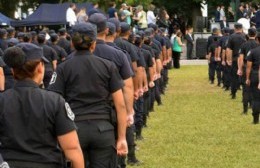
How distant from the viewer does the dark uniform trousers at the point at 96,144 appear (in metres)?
9.02

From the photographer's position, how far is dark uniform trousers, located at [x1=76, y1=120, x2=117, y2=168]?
29.6 ft

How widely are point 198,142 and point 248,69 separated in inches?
111

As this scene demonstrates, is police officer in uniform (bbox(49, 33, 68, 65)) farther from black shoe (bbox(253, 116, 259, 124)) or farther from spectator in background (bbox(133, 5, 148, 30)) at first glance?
spectator in background (bbox(133, 5, 148, 30))

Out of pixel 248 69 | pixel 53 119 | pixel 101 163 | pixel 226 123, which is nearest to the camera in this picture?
pixel 53 119

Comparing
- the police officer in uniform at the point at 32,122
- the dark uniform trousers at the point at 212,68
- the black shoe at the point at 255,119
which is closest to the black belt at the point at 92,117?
the police officer in uniform at the point at 32,122

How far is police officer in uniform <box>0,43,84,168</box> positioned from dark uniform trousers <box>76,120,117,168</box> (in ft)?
6.44

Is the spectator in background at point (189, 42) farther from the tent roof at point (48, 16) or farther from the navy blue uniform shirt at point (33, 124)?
the navy blue uniform shirt at point (33, 124)

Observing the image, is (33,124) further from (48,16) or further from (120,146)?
(48,16)

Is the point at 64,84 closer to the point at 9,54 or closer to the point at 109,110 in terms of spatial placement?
the point at 109,110

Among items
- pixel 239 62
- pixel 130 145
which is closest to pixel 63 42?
pixel 239 62

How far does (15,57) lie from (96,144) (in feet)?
7.70

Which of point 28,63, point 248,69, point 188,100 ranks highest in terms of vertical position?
point 28,63

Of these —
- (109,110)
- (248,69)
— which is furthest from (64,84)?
(248,69)

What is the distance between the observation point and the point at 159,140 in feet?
60.3
